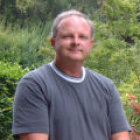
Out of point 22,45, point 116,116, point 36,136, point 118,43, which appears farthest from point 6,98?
point 22,45

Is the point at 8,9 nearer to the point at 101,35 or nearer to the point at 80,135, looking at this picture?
the point at 101,35

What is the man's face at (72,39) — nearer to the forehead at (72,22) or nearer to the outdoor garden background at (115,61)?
the forehead at (72,22)

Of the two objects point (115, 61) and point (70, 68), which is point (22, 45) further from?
point (70, 68)

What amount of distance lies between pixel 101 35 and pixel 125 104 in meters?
1.50

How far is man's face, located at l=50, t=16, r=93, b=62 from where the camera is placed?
2.51 metres

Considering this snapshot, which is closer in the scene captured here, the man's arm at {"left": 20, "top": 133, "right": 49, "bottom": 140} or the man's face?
the man's arm at {"left": 20, "top": 133, "right": 49, "bottom": 140}

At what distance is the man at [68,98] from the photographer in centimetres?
241

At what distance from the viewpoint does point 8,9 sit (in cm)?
3186

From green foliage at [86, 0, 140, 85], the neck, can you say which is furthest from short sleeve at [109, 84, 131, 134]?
green foliage at [86, 0, 140, 85]

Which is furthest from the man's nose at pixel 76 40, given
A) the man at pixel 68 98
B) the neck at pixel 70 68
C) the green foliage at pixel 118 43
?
the green foliage at pixel 118 43

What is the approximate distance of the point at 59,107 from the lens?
7.96ft

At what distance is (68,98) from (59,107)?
8 centimetres

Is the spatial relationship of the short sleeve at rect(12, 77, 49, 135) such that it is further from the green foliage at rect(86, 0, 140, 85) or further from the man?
the green foliage at rect(86, 0, 140, 85)

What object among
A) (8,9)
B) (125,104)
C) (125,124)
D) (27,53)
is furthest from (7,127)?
(8,9)
